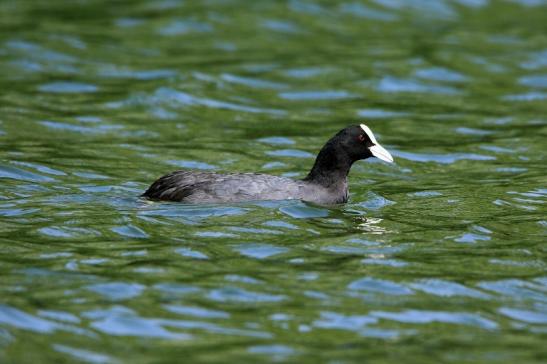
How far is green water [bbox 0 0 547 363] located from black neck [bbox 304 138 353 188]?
0.36 metres

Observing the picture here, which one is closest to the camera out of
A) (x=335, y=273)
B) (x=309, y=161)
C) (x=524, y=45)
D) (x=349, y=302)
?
(x=349, y=302)

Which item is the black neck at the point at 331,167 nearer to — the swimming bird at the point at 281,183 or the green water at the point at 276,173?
the swimming bird at the point at 281,183

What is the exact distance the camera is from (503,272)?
8.32m

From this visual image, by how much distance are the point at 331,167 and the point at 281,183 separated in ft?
1.99

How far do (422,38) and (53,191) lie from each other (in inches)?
366

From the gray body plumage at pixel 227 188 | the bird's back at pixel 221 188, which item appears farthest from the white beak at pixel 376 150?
the bird's back at pixel 221 188

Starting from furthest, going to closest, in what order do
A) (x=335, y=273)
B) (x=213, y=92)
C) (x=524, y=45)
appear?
1. (x=524, y=45)
2. (x=213, y=92)
3. (x=335, y=273)

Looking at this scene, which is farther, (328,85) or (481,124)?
(328,85)

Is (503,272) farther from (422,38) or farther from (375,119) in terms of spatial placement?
(422,38)

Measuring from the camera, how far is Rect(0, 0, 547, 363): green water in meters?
7.01

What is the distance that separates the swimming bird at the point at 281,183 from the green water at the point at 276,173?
0.18 meters

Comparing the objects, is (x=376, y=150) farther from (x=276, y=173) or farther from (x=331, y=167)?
(x=276, y=173)

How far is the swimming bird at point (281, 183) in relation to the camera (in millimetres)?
10023

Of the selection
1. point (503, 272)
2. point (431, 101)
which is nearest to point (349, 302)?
point (503, 272)
